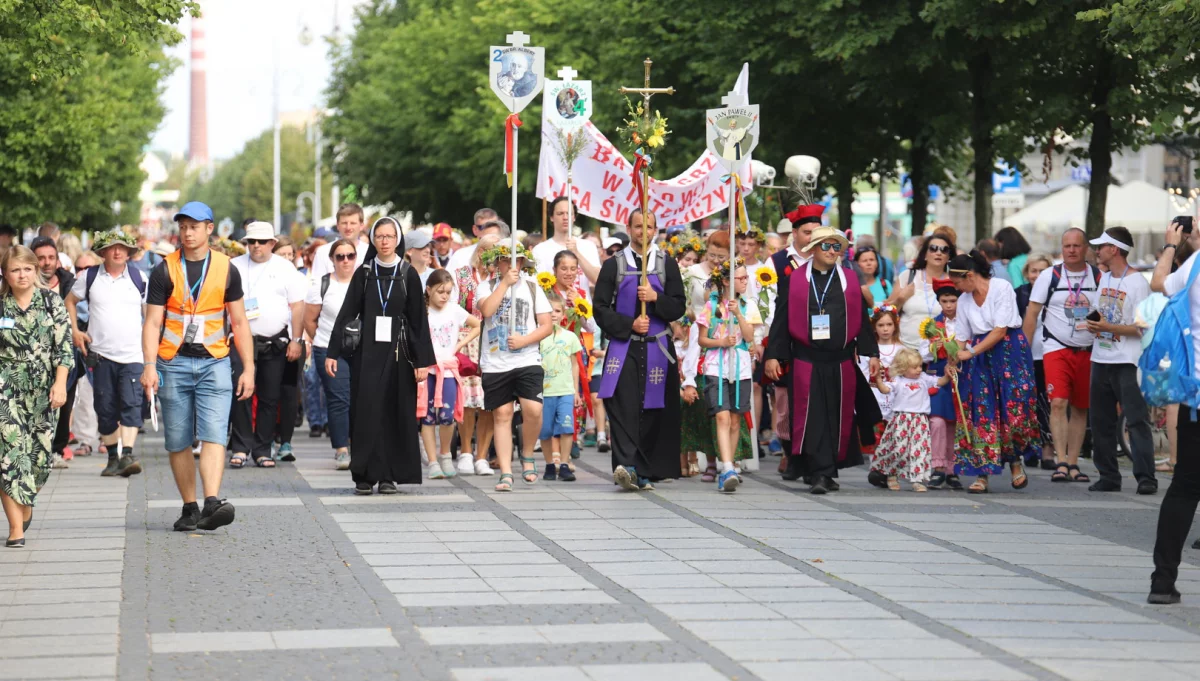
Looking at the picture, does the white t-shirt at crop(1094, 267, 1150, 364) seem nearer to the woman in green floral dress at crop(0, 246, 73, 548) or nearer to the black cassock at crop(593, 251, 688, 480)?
the black cassock at crop(593, 251, 688, 480)

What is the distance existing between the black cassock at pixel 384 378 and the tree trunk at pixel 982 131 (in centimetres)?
→ 1173

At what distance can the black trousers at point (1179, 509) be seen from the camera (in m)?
8.65

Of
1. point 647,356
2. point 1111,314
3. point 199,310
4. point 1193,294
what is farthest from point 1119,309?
point 199,310

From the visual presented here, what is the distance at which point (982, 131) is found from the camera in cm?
2266

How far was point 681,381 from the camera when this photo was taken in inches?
535

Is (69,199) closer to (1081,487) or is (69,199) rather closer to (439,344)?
(439,344)

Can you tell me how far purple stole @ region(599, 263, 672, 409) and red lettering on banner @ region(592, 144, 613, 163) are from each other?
11.2ft

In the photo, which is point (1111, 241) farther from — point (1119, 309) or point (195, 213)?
point (195, 213)

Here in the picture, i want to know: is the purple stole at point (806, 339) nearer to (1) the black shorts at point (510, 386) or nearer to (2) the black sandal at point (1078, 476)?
(1) the black shorts at point (510, 386)

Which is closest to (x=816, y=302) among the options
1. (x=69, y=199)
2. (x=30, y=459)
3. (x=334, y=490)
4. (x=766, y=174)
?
(x=334, y=490)

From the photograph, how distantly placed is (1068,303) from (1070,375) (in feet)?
1.86

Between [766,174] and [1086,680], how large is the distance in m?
15.9

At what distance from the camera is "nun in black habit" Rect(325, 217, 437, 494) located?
498 inches

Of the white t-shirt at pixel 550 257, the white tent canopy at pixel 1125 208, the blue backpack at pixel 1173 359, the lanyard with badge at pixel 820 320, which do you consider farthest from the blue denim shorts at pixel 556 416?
the white tent canopy at pixel 1125 208
